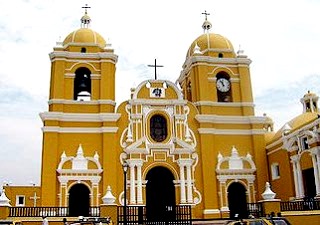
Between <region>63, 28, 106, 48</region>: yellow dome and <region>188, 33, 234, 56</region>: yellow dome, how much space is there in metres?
6.16

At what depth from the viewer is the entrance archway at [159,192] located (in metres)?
23.6

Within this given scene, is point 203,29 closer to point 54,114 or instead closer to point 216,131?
point 216,131

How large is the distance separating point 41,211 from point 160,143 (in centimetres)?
746

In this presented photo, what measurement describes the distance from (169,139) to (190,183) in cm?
276

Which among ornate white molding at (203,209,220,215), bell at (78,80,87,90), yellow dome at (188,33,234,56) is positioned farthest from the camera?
yellow dome at (188,33,234,56)

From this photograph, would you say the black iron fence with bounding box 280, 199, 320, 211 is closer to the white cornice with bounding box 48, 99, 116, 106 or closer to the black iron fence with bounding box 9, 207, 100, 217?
the black iron fence with bounding box 9, 207, 100, 217

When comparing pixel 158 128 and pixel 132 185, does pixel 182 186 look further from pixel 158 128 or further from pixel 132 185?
pixel 158 128

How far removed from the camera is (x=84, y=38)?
26.1 meters

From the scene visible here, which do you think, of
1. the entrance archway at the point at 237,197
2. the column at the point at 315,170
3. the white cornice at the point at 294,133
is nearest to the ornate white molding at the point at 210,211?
the entrance archway at the point at 237,197

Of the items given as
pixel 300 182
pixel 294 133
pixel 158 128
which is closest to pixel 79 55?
pixel 158 128

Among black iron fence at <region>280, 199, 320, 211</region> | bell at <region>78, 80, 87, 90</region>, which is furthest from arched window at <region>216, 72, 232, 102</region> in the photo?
black iron fence at <region>280, 199, 320, 211</region>

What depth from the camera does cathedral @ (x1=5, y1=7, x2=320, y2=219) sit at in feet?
75.6

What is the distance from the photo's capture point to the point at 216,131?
25641 mm

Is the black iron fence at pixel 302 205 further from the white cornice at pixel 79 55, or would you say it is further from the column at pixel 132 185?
the white cornice at pixel 79 55
